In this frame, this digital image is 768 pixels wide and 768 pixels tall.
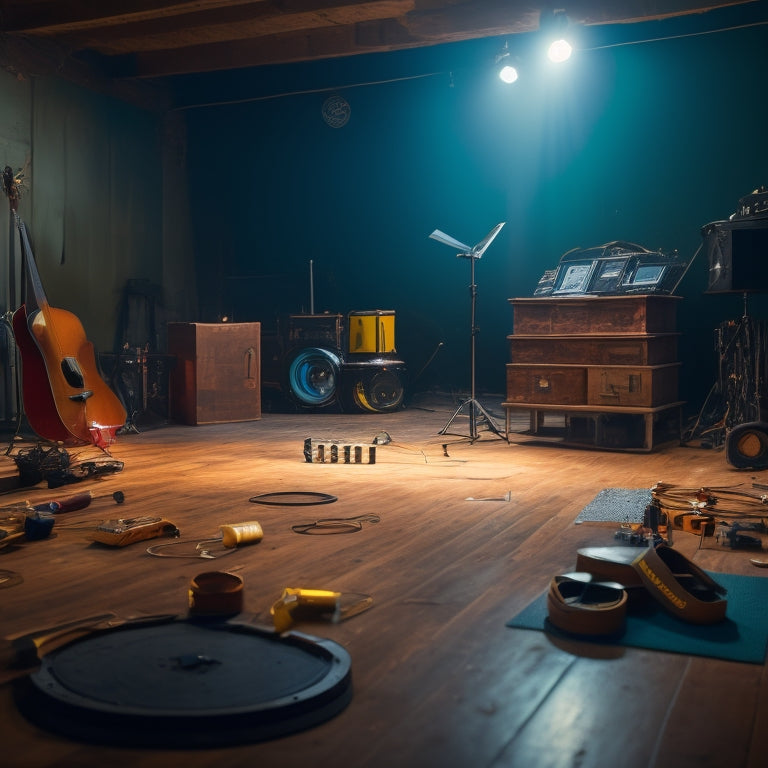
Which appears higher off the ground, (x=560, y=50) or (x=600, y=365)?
(x=560, y=50)

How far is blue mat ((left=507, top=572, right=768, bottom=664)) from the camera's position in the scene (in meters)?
2.32

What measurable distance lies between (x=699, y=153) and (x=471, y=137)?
2.29m

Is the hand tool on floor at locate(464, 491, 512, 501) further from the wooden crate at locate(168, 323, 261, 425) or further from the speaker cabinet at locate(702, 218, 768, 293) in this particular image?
the wooden crate at locate(168, 323, 261, 425)

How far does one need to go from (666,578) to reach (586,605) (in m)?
0.28

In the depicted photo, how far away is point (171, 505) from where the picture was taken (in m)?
4.28

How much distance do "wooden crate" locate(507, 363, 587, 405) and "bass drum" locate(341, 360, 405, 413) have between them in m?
2.43

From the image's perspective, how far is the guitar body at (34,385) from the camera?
5656 mm

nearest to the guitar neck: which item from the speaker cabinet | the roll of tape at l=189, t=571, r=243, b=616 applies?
the roll of tape at l=189, t=571, r=243, b=616

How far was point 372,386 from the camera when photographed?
9062mm

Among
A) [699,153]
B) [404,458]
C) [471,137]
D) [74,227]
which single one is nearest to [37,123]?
[74,227]

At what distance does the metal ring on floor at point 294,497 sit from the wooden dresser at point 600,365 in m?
2.50

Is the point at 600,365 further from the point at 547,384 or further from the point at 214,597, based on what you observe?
the point at 214,597

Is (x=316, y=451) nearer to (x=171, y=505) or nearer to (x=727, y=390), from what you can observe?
(x=171, y=505)

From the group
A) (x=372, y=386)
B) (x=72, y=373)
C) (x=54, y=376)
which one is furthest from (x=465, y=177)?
(x=54, y=376)
